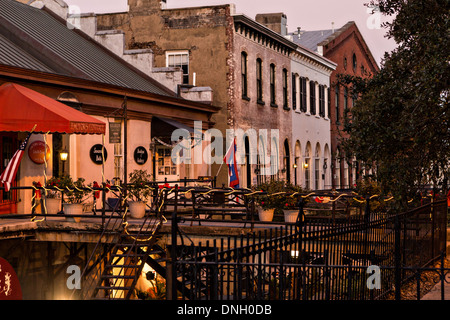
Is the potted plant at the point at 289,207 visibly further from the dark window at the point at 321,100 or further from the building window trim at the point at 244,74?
the dark window at the point at 321,100

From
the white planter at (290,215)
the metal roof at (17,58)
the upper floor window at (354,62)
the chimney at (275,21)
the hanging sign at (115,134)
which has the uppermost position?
the chimney at (275,21)

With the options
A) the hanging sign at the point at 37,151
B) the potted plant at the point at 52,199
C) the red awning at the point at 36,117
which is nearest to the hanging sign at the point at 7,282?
the red awning at the point at 36,117

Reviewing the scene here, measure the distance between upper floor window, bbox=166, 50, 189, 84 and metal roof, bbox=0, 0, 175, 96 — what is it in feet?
6.89

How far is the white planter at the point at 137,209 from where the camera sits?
62.8 ft

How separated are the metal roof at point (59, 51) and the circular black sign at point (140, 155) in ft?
7.46

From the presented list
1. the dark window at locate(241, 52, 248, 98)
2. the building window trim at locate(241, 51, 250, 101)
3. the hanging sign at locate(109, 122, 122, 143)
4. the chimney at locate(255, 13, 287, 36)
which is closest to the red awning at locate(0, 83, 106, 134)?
the hanging sign at locate(109, 122, 122, 143)

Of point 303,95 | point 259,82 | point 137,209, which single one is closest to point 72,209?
point 137,209

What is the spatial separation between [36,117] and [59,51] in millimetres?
7082

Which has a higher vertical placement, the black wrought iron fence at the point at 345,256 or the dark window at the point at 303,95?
the dark window at the point at 303,95

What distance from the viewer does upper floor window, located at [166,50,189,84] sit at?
3056 centimetres

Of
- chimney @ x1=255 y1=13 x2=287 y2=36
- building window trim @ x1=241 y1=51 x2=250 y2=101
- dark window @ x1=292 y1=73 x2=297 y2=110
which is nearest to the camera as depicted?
building window trim @ x1=241 y1=51 x2=250 y2=101

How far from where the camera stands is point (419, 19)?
13.1 metres

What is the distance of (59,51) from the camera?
77.6 feet

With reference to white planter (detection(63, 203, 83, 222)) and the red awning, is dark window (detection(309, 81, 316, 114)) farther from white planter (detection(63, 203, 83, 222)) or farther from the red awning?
white planter (detection(63, 203, 83, 222))
